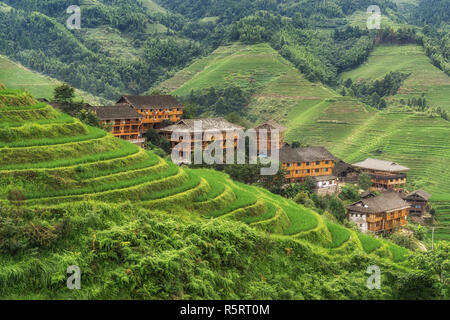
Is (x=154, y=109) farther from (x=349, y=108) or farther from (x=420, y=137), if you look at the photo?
(x=349, y=108)

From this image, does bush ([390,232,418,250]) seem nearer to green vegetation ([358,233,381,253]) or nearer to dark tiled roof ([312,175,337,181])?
green vegetation ([358,233,381,253])

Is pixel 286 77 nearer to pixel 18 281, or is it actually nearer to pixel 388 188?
pixel 388 188

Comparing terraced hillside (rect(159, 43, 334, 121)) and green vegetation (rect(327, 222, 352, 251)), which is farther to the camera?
terraced hillside (rect(159, 43, 334, 121))

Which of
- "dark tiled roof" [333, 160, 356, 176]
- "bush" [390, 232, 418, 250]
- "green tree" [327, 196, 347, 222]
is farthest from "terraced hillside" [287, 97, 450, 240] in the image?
"green tree" [327, 196, 347, 222]

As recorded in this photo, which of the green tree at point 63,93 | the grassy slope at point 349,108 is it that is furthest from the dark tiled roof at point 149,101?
the grassy slope at point 349,108

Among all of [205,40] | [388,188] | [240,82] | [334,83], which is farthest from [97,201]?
[205,40]

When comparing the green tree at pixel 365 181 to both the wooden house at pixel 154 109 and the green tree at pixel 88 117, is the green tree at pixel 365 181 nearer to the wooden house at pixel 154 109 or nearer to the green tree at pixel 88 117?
the wooden house at pixel 154 109

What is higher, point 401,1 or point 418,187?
point 401,1

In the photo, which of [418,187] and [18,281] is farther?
[418,187]
